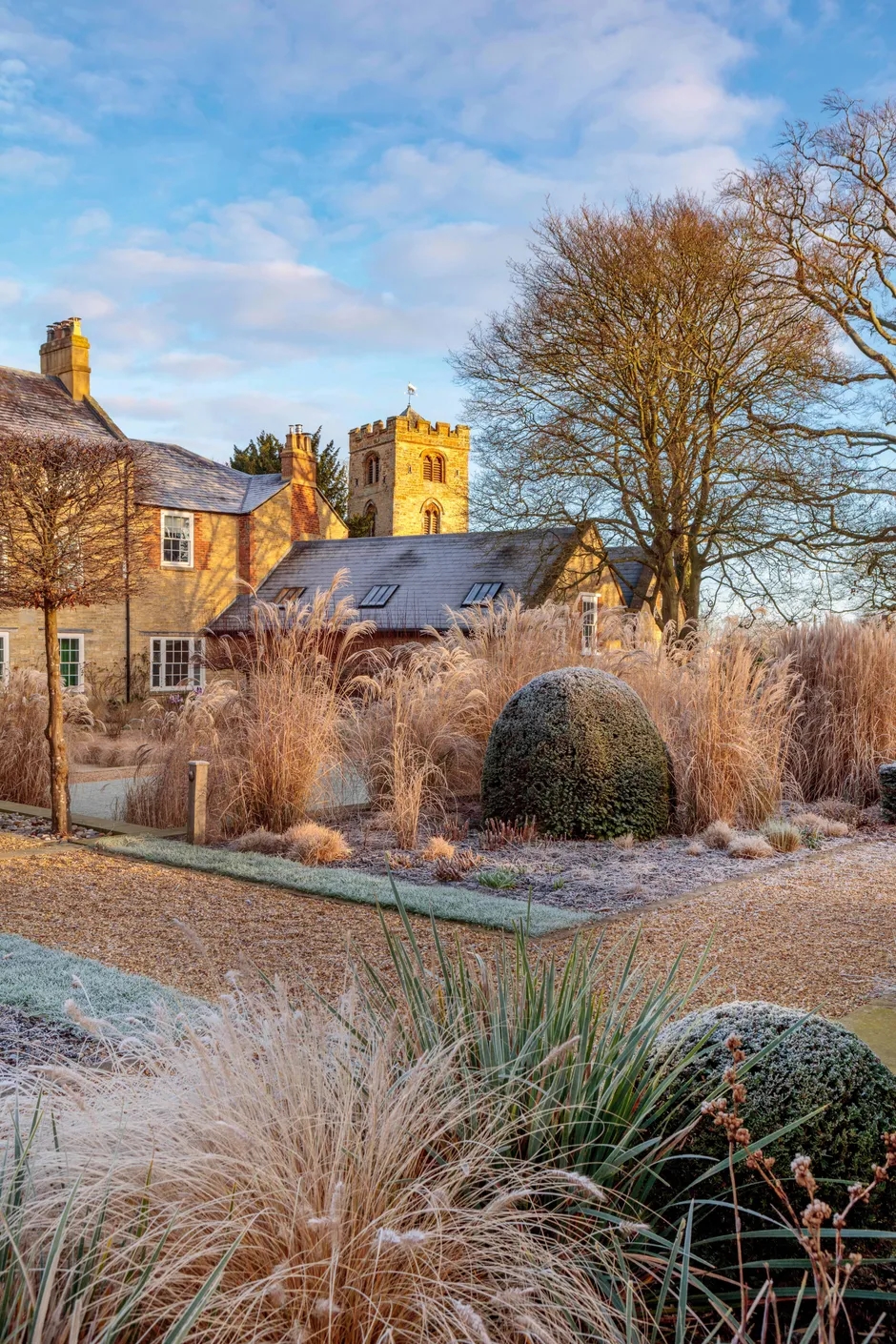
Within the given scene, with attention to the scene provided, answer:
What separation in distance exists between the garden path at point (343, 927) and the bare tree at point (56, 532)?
1.82 m

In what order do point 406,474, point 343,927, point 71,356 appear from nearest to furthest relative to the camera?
point 343,927 → point 71,356 → point 406,474

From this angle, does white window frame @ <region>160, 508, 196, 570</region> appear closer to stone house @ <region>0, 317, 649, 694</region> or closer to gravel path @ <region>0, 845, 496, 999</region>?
stone house @ <region>0, 317, 649, 694</region>

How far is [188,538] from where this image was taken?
25844 mm

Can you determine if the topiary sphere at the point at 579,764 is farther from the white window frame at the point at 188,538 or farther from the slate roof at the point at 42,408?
the white window frame at the point at 188,538

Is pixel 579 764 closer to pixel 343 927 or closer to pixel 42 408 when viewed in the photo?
pixel 343 927

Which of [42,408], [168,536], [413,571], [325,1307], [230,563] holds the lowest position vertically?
[325,1307]

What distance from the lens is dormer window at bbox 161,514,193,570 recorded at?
2530 cm

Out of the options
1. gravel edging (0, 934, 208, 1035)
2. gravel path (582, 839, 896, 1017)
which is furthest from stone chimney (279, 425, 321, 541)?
gravel edging (0, 934, 208, 1035)

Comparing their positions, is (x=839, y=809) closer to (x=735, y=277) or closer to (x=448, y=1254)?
(x=448, y=1254)

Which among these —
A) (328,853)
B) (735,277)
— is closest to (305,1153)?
(328,853)

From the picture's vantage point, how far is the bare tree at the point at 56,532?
7836mm

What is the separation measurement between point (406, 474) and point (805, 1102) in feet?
149

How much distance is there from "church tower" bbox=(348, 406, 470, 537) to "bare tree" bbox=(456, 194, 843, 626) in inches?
1014

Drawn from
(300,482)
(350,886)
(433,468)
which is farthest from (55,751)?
(433,468)
